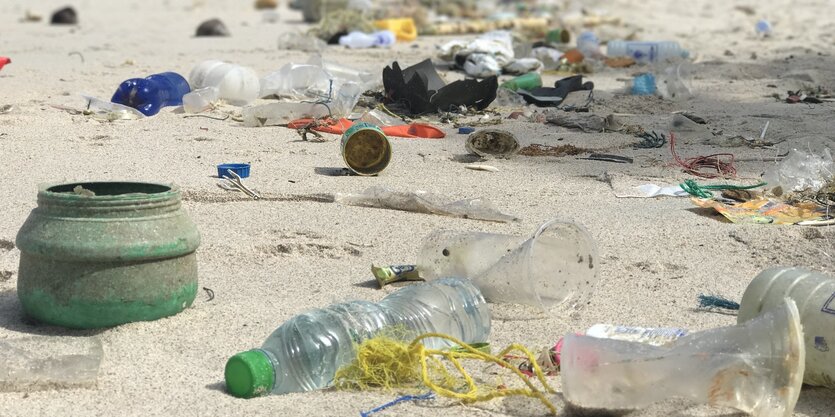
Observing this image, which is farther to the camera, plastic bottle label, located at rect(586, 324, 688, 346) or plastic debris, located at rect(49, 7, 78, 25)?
plastic debris, located at rect(49, 7, 78, 25)

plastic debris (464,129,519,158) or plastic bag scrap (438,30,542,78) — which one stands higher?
plastic debris (464,129,519,158)

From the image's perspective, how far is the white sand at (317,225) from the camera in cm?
296

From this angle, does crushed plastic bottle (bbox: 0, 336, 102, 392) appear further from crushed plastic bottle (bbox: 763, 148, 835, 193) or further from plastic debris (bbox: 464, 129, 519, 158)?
crushed plastic bottle (bbox: 763, 148, 835, 193)

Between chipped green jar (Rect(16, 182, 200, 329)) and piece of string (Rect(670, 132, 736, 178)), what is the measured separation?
10.2 ft

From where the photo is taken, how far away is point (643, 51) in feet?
34.6

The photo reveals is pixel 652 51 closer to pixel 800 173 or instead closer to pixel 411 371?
pixel 800 173

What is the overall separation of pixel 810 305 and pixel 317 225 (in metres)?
2.15

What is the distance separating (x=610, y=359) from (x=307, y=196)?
2.45 meters

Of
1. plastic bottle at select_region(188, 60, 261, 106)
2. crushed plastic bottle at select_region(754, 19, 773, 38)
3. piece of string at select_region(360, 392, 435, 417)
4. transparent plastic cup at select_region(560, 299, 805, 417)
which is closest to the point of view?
transparent plastic cup at select_region(560, 299, 805, 417)

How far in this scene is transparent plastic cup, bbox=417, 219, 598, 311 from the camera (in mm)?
3668

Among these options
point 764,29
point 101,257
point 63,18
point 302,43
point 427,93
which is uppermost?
point 101,257

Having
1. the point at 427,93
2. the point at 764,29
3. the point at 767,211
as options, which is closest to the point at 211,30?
the point at 427,93

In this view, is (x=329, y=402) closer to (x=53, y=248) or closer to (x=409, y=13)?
(x=53, y=248)

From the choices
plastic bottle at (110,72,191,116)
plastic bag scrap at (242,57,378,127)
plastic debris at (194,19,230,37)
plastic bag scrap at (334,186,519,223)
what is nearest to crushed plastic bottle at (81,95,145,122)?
plastic bottle at (110,72,191,116)
